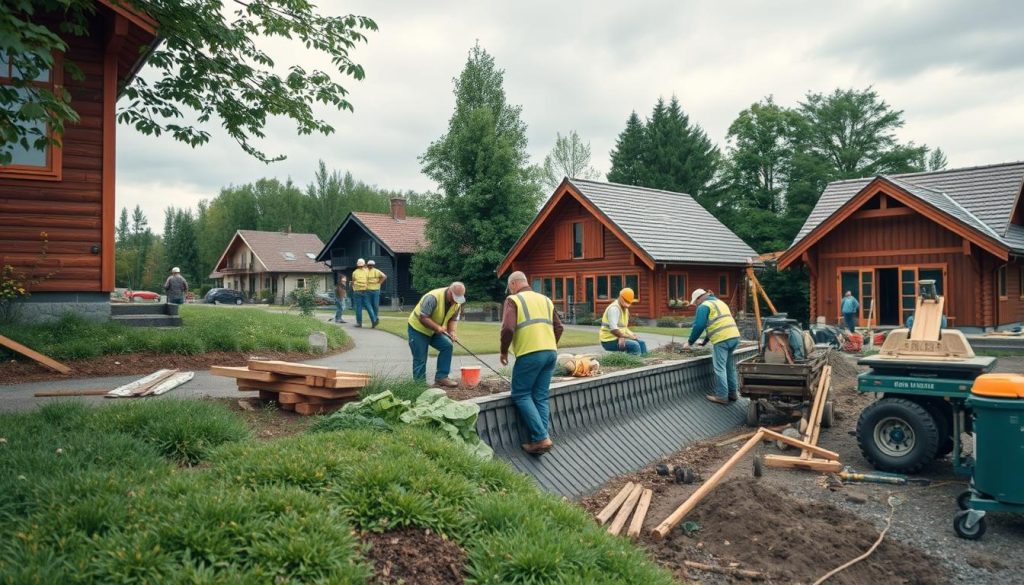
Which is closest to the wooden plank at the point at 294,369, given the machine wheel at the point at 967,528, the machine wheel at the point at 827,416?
the machine wheel at the point at 967,528

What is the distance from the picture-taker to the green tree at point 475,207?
37812mm

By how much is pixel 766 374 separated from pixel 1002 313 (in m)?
18.0

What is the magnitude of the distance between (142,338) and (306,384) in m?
5.49

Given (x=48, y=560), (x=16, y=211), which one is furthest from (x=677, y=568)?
(x=16, y=211)

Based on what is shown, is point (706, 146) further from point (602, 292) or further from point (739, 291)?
point (602, 292)

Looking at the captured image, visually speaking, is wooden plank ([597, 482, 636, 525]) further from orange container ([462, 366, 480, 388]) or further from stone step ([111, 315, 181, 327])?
stone step ([111, 315, 181, 327])

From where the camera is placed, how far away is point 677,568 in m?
6.26

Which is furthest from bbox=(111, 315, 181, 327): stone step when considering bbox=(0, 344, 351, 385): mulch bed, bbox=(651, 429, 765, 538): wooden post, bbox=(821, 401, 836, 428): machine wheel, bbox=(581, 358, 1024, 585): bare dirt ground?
bbox=(821, 401, 836, 428): machine wheel

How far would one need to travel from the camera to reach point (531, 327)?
7918 mm

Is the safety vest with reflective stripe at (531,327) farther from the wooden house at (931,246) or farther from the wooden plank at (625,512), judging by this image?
the wooden house at (931,246)

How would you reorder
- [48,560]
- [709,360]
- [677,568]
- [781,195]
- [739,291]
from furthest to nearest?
[781,195]
[739,291]
[709,360]
[677,568]
[48,560]

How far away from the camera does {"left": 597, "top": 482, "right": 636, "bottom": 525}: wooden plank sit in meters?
7.13

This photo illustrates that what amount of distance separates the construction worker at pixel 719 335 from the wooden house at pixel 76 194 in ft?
32.5

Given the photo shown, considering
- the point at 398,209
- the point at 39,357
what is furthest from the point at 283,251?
the point at 39,357
